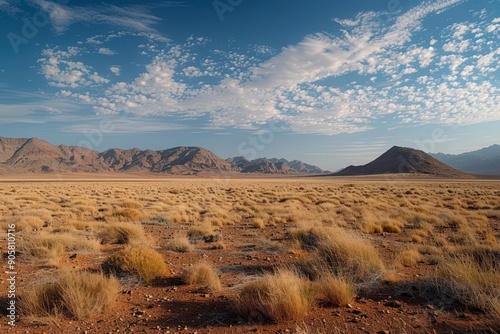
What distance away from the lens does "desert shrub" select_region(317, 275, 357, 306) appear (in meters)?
5.27

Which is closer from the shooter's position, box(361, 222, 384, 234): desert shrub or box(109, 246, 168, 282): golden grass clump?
box(109, 246, 168, 282): golden grass clump

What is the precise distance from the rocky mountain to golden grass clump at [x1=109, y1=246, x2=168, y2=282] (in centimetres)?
15319

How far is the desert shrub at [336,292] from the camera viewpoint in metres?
5.27

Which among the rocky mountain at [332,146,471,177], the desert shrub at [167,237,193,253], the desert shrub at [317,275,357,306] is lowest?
the desert shrub at [167,237,193,253]

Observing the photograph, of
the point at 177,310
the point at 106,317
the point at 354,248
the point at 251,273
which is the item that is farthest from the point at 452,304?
the point at 106,317

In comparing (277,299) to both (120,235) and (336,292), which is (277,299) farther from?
Answer: (120,235)

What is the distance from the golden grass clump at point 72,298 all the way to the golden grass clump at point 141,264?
1114 mm

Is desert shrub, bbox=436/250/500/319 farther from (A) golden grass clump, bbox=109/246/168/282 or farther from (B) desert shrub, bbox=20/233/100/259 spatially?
(B) desert shrub, bbox=20/233/100/259

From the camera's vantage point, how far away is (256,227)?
47.6 ft

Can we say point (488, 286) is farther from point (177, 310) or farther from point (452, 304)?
point (177, 310)

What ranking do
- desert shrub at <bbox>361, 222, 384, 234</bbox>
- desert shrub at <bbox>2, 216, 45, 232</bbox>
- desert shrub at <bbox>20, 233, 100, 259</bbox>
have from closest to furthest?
desert shrub at <bbox>20, 233, 100, 259</bbox>, desert shrub at <bbox>2, 216, 45, 232</bbox>, desert shrub at <bbox>361, 222, 384, 234</bbox>

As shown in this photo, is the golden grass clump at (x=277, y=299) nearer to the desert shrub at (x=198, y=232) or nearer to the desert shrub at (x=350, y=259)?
the desert shrub at (x=350, y=259)

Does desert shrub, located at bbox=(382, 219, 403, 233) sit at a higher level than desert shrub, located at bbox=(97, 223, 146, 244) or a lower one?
lower

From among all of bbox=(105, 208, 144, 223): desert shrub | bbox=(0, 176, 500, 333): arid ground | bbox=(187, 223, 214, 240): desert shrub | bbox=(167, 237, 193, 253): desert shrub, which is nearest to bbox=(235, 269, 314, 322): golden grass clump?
bbox=(0, 176, 500, 333): arid ground
